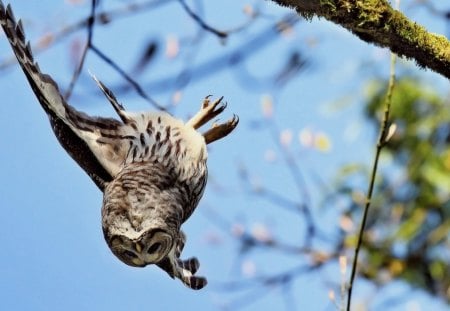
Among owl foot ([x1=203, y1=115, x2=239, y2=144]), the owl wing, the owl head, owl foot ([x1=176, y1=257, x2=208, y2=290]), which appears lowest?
owl foot ([x1=176, y1=257, x2=208, y2=290])

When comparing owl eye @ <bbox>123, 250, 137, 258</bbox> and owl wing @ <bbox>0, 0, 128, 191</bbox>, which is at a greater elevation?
owl wing @ <bbox>0, 0, 128, 191</bbox>

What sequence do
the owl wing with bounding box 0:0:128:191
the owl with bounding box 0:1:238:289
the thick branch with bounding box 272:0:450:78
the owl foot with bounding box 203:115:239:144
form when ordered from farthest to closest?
the owl foot with bounding box 203:115:239:144 < the owl with bounding box 0:1:238:289 < the owl wing with bounding box 0:0:128:191 < the thick branch with bounding box 272:0:450:78

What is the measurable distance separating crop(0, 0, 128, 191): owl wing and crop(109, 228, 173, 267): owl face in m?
0.32

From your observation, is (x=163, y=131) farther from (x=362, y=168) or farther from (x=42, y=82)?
(x=362, y=168)

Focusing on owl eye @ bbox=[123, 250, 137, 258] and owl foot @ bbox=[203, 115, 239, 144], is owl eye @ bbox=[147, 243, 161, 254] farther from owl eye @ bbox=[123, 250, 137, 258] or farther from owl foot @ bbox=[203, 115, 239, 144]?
owl foot @ bbox=[203, 115, 239, 144]

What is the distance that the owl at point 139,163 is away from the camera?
10.3ft

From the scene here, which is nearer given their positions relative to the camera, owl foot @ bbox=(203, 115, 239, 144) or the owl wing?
the owl wing

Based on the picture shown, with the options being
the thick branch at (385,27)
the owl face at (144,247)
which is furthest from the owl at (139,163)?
the thick branch at (385,27)

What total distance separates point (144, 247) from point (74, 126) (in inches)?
19.6

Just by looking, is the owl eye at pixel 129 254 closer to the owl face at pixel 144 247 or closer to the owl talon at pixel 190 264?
the owl face at pixel 144 247

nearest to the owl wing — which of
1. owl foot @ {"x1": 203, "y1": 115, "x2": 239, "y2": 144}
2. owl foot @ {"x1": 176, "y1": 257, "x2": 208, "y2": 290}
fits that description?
owl foot @ {"x1": 203, "y1": 115, "x2": 239, "y2": 144}

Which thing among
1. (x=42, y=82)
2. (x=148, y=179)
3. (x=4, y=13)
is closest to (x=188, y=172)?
(x=148, y=179)

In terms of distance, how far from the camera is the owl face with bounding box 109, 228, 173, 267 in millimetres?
3141

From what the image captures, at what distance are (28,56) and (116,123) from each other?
0.61m
